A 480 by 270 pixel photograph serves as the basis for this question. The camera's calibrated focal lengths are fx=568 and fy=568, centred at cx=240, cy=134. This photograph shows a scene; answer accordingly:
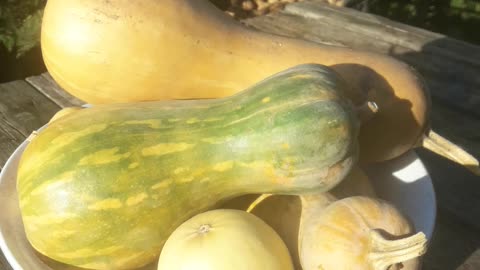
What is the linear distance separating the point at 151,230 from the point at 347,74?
0.43 m

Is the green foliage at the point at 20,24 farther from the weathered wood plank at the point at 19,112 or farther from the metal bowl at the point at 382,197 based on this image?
the metal bowl at the point at 382,197

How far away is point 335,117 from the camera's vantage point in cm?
78

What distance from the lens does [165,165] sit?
31.5 inches

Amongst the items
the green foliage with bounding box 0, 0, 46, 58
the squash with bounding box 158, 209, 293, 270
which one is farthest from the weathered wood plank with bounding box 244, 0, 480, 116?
the squash with bounding box 158, 209, 293, 270

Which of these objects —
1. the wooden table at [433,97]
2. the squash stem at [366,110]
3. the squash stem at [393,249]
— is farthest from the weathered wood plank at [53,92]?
the squash stem at [393,249]

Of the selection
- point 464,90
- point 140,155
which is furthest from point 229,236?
point 464,90

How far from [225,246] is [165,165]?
156 millimetres

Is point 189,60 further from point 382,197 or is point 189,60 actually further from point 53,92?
point 53,92

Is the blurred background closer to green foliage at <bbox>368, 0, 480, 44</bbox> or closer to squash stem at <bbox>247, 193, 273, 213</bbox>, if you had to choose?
green foliage at <bbox>368, 0, 480, 44</bbox>

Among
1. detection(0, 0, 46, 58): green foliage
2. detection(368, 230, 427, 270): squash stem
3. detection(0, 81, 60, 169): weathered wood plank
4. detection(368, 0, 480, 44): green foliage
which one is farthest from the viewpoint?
detection(368, 0, 480, 44): green foliage

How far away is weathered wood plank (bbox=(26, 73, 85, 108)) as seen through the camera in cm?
158

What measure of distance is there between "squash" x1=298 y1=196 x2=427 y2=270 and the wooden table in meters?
0.35

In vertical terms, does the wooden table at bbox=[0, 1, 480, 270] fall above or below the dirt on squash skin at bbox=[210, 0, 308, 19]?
above

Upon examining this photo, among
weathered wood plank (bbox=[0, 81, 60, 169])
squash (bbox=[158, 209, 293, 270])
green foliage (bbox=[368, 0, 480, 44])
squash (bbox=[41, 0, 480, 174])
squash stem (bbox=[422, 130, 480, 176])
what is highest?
squash (bbox=[41, 0, 480, 174])
